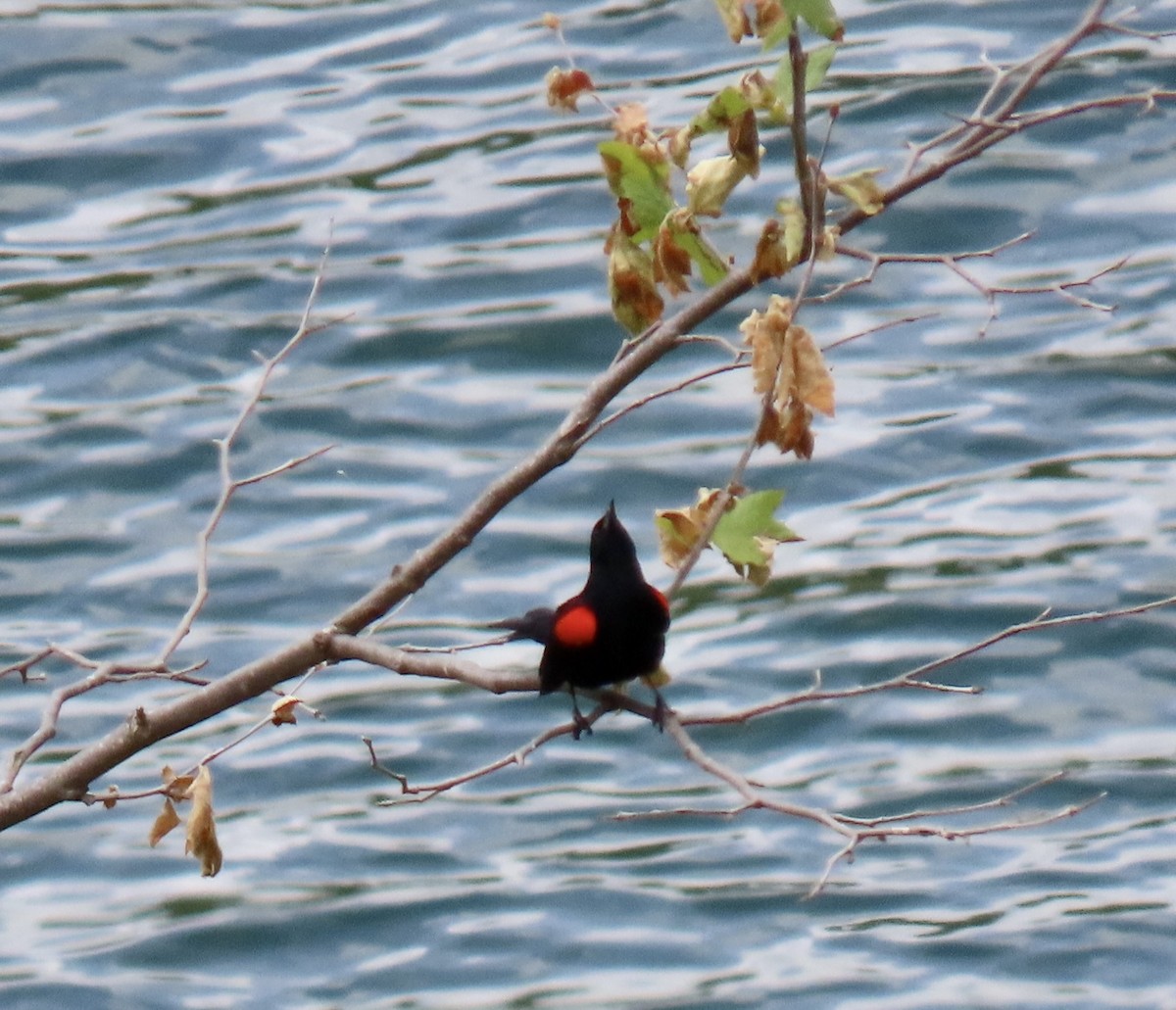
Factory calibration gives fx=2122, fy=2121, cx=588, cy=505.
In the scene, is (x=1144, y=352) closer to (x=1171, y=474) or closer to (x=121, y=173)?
(x=1171, y=474)

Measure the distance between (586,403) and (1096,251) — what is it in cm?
1292

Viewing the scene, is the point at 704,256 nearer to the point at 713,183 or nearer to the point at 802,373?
the point at 713,183

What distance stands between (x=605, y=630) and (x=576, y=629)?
74 mm

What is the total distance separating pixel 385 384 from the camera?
15.8 m

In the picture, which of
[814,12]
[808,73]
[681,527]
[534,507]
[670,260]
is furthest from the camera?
[534,507]

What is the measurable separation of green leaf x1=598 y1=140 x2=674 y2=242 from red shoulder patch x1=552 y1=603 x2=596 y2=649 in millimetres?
1347

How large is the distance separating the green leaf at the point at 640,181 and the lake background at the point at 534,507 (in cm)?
704

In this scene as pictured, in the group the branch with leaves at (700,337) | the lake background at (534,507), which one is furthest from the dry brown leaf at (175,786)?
the lake background at (534,507)

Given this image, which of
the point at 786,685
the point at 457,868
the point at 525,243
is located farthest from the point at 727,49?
the point at 457,868

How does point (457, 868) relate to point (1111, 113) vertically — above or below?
below

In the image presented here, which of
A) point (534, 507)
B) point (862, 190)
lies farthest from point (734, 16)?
point (534, 507)

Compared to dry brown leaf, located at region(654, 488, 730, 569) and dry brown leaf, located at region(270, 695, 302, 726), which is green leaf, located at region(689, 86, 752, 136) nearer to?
dry brown leaf, located at region(654, 488, 730, 569)

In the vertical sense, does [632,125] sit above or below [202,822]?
above

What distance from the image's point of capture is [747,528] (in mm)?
4297
